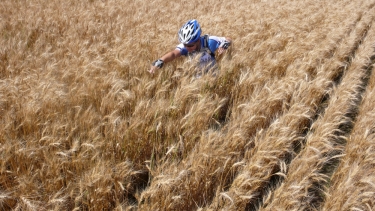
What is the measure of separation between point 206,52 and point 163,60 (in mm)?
719

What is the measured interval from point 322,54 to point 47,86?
15.2ft

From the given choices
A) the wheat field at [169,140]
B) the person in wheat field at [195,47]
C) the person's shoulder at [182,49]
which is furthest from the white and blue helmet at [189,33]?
the wheat field at [169,140]

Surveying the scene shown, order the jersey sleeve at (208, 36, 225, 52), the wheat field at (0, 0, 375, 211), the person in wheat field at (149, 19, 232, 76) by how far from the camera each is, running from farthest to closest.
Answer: the jersey sleeve at (208, 36, 225, 52)
the person in wheat field at (149, 19, 232, 76)
the wheat field at (0, 0, 375, 211)

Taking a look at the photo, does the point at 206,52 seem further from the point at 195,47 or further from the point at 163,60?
the point at 163,60

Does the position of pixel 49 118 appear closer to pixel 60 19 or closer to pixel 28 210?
pixel 28 210

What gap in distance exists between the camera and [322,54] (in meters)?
4.98

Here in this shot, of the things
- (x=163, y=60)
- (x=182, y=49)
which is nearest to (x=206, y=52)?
(x=182, y=49)

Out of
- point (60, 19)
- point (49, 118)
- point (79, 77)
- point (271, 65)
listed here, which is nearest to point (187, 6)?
point (60, 19)

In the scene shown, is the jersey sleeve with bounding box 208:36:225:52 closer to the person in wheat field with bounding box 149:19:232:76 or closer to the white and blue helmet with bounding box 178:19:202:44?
the person in wheat field with bounding box 149:19:232:76

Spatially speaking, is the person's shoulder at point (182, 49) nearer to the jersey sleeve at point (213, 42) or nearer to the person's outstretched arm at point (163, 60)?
the person's outstretched arm at point (163, 60)

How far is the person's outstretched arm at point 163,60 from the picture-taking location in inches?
132

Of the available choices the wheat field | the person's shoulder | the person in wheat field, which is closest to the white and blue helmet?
the person in wheat field

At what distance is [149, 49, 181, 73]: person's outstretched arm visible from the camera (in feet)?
11.0

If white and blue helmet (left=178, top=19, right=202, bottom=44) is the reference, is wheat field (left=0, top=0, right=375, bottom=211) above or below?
below
